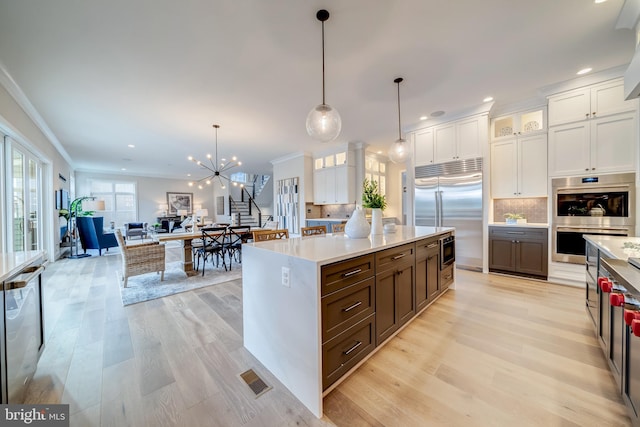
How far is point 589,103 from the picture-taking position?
321 cm

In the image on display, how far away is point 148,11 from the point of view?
1.98 m

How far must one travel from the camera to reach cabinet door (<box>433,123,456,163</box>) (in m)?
4.38

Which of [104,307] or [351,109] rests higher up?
[351,109]

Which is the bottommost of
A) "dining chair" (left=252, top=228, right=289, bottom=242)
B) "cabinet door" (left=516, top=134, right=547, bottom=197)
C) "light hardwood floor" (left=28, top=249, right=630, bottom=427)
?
"light hardwood floor" (left=28, top=249, right=630, bottom=427)

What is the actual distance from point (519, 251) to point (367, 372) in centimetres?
355

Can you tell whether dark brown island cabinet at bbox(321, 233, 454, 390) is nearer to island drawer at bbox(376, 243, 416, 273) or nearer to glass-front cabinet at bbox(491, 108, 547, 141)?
island drawer at bbox(376, 243, 416, 273)

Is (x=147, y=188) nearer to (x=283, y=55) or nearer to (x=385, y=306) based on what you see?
(x=283, y=55)

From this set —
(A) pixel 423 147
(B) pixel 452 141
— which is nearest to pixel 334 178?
(A) pixel 423 147

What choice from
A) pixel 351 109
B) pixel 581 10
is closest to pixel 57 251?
pixel 351 109

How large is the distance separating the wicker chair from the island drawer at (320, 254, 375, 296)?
363cm

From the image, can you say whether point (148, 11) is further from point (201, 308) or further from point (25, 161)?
point (25, 161)

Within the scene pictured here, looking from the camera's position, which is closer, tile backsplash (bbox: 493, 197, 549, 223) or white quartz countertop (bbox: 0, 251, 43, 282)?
white quartz countertop (bbox: 0, 251, 43, 282)

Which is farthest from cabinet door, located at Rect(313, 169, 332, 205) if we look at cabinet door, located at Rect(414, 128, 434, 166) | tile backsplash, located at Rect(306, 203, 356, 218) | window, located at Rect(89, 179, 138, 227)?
window, located at Rect(89, 179, 138, 227)

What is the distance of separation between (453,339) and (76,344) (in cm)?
345
